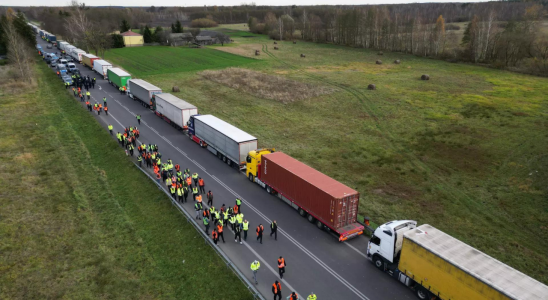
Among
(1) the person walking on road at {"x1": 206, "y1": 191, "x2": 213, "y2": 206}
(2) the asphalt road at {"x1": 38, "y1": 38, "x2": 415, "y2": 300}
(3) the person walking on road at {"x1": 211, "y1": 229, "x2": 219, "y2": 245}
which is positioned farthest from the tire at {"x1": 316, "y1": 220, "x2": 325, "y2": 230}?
(1) the person walking on road at {"x1": 206, "y1": 191, "x2": 213, "y2": 206}

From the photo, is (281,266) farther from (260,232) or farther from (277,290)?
(260,232)

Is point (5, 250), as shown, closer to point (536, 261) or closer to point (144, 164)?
point (144, 164)

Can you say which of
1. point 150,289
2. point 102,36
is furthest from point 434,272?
point 102,36

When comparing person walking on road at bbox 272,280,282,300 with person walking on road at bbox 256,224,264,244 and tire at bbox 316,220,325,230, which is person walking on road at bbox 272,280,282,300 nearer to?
person walking on road at bbox 256,224,264,244

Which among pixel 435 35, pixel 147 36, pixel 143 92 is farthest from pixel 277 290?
pixel 147 36

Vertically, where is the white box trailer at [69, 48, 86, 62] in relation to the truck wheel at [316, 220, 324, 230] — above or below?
above

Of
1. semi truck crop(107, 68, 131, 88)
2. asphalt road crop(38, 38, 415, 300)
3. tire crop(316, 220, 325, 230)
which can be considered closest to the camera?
asphalt road crop(38, 38, 415, 300)

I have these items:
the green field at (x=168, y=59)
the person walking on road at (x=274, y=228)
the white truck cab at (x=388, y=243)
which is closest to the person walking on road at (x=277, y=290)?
the person walking on road at (x=274, y=228)
